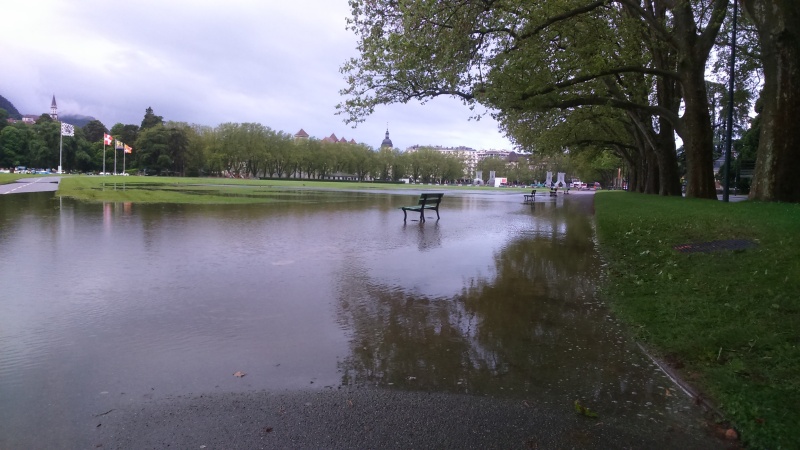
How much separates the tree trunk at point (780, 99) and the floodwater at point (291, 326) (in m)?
7.39

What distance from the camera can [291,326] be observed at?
530 cm

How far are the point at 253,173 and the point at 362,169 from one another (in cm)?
2529

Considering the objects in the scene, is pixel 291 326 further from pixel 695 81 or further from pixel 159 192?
pixel 159 192

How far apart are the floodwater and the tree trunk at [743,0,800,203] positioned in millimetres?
7386

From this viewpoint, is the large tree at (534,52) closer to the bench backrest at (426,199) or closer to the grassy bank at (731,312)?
the bench backrest at (426,199)

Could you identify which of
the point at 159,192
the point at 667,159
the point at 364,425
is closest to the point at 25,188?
the point at 159,192

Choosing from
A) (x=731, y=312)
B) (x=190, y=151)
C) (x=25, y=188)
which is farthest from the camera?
(x=190, y=151)

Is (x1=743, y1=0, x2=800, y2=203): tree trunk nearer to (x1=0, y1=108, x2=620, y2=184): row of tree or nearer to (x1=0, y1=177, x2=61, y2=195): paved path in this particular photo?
(x1=0, y1=177, x2=61, y2=195): paved path

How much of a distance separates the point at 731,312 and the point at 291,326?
4.59 m

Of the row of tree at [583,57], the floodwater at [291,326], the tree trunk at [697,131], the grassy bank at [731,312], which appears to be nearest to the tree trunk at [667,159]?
the row of tree at [583,57]

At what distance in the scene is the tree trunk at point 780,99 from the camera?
13.1m

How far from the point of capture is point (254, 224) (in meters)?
14.0

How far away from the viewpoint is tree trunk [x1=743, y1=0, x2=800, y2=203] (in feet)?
43.1

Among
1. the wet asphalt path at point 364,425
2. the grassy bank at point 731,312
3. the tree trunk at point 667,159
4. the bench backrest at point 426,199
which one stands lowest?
the wet asphalt path at point 364,425
